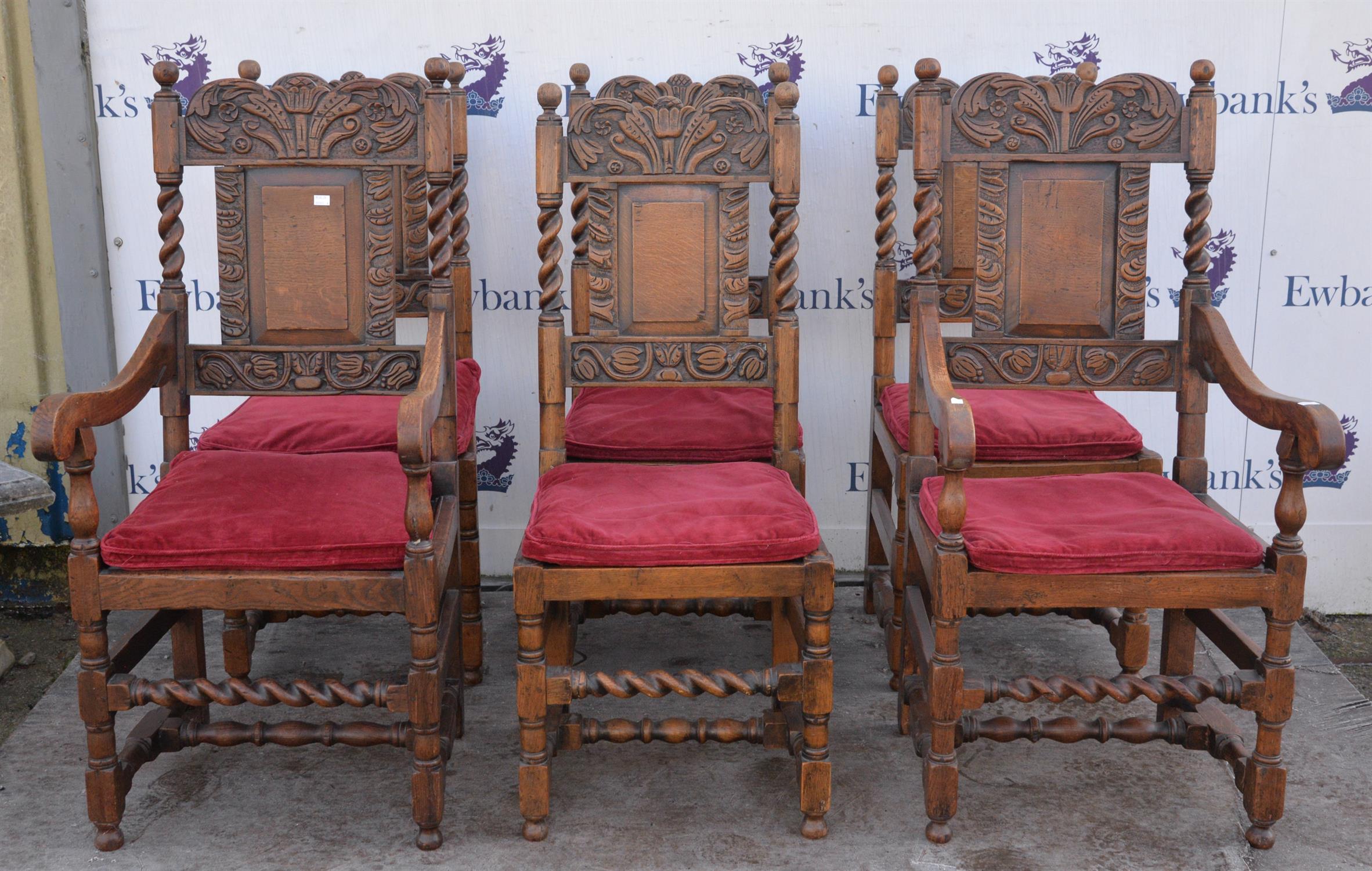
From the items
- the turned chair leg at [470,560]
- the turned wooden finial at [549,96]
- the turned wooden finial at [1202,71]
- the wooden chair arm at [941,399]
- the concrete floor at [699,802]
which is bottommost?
the concrete floor at [699,802]

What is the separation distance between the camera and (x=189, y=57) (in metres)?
3.34

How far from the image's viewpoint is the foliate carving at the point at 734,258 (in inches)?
99.0

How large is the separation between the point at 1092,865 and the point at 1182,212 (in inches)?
78.5

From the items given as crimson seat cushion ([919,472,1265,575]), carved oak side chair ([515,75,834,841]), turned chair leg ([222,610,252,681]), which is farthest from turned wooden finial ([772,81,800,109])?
turned chair leg ([222,610,252,681])

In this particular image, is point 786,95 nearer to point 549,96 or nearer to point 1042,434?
point 549,96

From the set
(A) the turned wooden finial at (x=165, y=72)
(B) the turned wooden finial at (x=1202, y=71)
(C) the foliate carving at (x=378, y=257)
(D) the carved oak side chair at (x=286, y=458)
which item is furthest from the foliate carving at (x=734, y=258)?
(A) the turned wooden finial at (x=165, y=72)

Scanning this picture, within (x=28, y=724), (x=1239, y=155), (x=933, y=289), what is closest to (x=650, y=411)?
(x=933, y=289)

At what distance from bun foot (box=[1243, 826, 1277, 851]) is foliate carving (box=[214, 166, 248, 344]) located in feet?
7.24

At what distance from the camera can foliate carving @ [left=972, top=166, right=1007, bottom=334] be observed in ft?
8.24

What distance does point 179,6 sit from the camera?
3.31 m

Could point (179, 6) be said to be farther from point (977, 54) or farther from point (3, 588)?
point (977, 54)

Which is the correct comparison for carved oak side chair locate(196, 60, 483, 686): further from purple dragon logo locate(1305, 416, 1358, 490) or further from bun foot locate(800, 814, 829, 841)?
purple dragon logo locate(1305, 416, 1358, 490)

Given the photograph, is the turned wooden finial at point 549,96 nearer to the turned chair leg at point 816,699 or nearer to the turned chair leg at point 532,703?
the turned chair leg at point 532,703

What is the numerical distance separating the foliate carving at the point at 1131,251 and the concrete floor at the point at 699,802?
94 cm
